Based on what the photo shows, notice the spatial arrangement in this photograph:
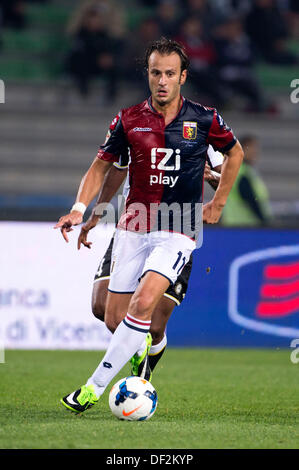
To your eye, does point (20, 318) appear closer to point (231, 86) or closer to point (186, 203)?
point (186, 203)

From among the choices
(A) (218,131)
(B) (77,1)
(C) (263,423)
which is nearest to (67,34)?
(B) (77,1)

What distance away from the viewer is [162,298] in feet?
20.7

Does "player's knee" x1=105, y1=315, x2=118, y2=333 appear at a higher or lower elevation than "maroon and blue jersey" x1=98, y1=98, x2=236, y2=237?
lower

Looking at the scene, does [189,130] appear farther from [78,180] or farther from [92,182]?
[78,180]

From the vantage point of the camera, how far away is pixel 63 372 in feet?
27.2

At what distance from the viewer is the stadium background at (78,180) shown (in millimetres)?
10180

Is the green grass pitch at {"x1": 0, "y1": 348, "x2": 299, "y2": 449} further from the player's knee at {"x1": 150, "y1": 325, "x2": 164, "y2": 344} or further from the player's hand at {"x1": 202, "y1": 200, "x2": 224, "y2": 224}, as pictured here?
the player's hand at {"x1": 202, "y1": 200, "x2": 224, "y2": 224}

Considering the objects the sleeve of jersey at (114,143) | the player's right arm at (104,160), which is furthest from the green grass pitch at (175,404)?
the sleeve of jersey at (114,143)

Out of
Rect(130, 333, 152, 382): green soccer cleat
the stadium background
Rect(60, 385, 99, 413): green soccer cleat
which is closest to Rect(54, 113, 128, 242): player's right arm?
Rect(130, 333, 152, 382): green soccer cleat

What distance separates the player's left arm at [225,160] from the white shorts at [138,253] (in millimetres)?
313

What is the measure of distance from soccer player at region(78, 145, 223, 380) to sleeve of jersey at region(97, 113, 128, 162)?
25 centimetres

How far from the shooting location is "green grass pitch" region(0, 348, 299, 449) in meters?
4.61

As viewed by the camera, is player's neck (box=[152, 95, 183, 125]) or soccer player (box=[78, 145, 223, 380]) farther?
soccer player (box=[78, 145, 223, 380])

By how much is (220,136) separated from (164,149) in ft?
1.29
